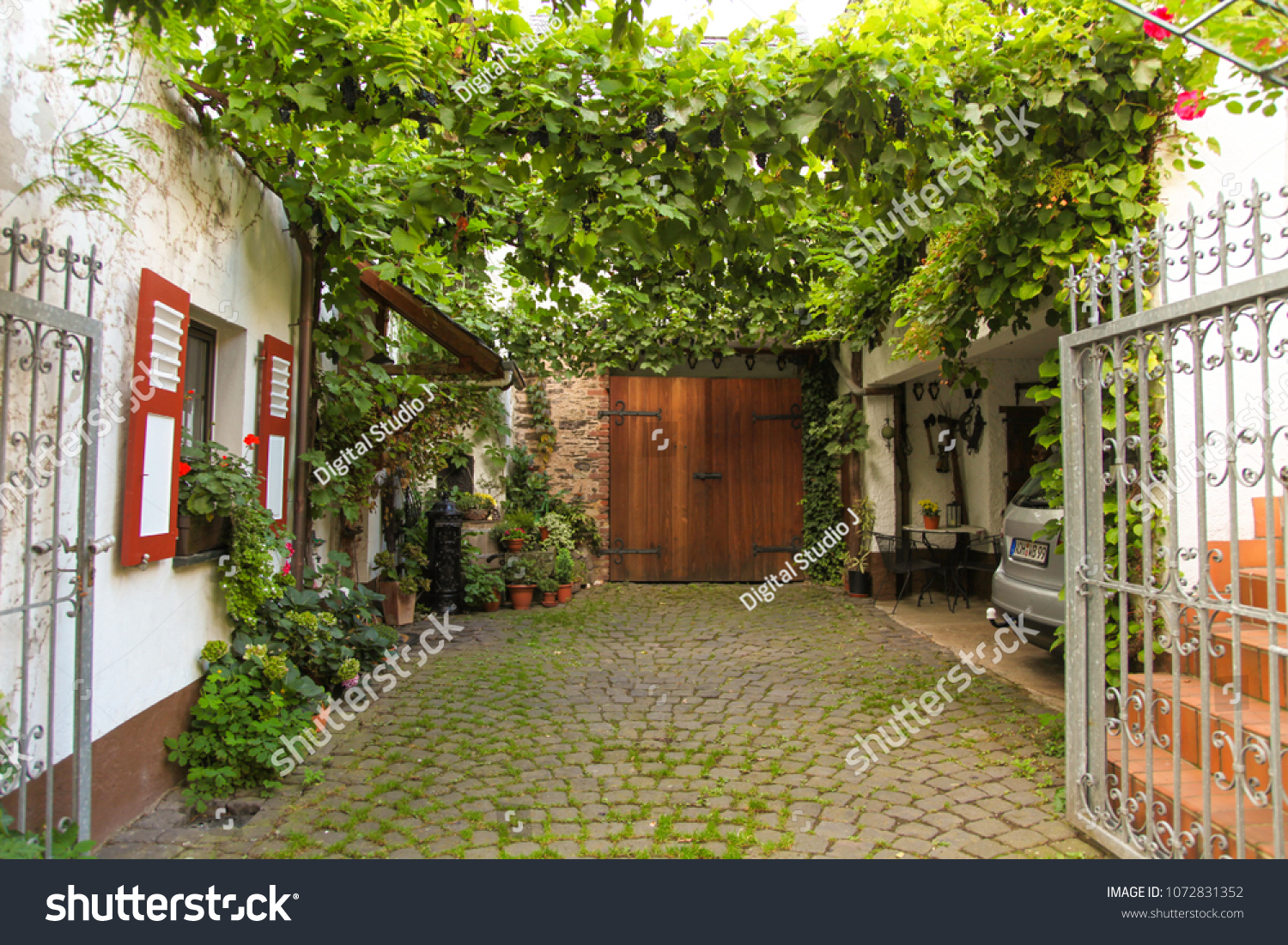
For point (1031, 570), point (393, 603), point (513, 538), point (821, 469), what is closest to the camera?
point (1031, 570)

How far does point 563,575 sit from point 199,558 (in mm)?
4897

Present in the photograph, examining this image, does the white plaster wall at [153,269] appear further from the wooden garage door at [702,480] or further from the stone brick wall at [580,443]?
the wooden garage door at [702,480]

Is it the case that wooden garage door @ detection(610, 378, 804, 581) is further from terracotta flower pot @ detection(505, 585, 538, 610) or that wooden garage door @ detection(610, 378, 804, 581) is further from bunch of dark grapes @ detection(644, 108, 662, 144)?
bunch of dark grapes @ detection(644, 108, 662, 144)

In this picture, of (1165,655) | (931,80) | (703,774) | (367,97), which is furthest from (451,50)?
(1165,655)

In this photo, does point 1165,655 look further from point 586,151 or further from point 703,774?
point 586,151

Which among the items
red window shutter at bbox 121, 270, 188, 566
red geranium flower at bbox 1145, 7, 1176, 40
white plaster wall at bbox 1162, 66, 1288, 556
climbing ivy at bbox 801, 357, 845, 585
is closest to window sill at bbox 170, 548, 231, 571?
red window shutter at bbox 121, 270, 188, 566

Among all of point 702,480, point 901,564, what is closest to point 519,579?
point 702,480

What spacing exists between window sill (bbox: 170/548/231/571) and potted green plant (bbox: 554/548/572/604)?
452 centimetres

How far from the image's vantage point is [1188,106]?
135 inches

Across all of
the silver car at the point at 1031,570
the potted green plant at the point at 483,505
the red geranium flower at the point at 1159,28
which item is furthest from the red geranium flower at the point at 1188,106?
the potted green plant at the point at 483,505

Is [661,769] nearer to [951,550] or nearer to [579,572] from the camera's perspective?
[579,572]

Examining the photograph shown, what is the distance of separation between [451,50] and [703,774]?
10.4ft

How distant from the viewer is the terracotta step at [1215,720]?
2.53 m
